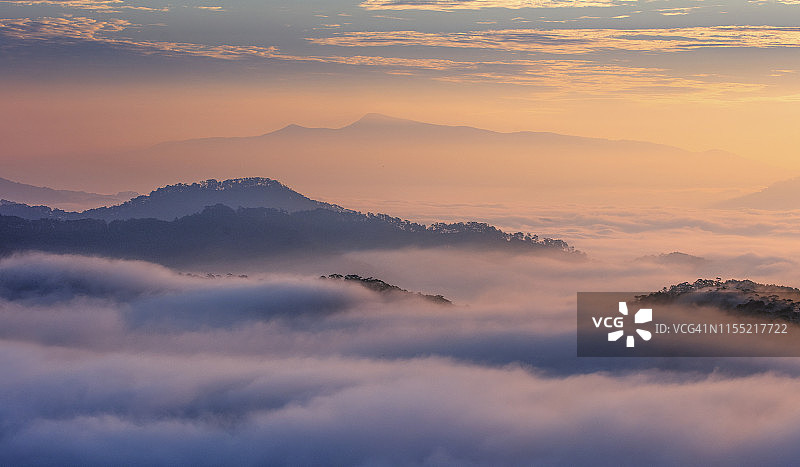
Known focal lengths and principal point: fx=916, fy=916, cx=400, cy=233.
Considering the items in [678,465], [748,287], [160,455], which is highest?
[748,287]

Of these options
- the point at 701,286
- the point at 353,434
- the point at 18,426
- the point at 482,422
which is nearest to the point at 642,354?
the point at 701,286

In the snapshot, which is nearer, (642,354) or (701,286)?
(701,286)

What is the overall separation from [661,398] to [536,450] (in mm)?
29558

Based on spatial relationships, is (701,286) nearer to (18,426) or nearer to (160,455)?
(160,455)

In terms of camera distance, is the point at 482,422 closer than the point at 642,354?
Yes

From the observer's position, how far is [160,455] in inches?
6550

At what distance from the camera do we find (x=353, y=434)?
171 meters

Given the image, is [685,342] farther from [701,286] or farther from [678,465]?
[678,465]

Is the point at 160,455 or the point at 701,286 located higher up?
the point at 701,286

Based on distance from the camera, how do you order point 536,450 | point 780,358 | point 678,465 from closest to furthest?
point 678,465 < point 536,450 < point 780,358

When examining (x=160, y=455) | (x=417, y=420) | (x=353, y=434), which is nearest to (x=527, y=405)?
(x=417, y=420)

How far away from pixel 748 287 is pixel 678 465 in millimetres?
43779

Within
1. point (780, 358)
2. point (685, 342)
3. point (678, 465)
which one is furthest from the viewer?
point (685, 342)

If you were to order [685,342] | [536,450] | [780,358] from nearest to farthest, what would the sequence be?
[536,450] < [780,358] < [685,342]
